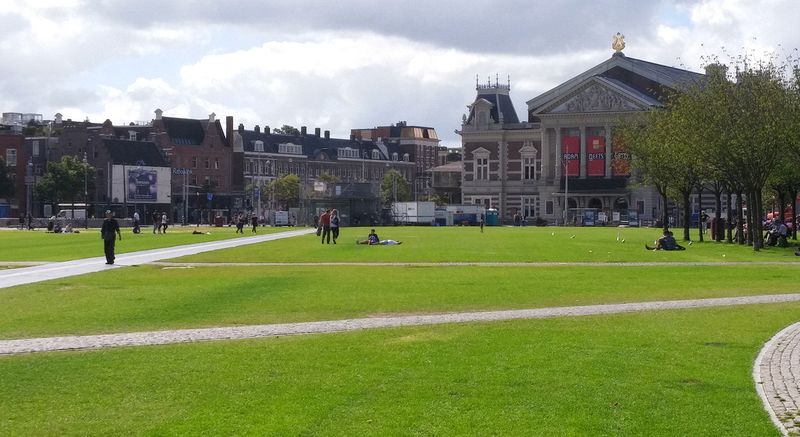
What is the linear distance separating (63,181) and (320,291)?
125 meters

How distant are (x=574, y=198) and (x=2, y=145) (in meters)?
77.9

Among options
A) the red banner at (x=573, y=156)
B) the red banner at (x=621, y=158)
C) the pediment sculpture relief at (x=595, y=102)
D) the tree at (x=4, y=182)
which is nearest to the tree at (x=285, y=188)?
the tree at (x=4, y=182)

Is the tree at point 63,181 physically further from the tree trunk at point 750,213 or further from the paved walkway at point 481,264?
the paved walkway at point 481,264

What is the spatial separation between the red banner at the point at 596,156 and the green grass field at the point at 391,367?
377 ft

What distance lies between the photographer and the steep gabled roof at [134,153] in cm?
Answer: 15962

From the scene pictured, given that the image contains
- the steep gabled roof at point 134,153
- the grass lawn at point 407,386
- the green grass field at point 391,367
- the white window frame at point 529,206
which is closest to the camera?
the grass lawn at point 407,386

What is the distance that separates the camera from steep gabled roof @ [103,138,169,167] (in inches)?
6284

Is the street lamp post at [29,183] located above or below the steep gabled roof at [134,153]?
below

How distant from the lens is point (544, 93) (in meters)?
154

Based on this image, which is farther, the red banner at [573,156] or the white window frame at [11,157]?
the white window frame at [11,157]

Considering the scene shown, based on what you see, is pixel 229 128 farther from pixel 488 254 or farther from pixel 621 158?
pixel 488 254

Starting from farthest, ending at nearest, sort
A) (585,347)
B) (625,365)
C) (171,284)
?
(171,284) < (585,347) < (625,365)

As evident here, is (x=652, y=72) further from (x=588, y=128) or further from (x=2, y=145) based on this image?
(x=2, y=145)

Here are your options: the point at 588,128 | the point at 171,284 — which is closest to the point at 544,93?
the point at 588,128
